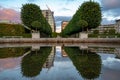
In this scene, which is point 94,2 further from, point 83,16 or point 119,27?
point 119,27

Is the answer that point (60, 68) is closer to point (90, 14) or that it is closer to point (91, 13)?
point (91, 13)

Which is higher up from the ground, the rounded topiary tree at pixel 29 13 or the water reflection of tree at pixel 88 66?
the rounded topiary tree at pixel 29 13

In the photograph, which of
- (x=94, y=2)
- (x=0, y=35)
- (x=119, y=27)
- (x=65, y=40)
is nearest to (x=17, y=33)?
(x=0, y=35)

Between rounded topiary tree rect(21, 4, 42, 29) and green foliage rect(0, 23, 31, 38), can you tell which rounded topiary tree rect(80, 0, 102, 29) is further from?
green foliage rect(0, 23, 31, 38)

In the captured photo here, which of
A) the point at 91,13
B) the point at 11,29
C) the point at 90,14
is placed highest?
the point at 91,13

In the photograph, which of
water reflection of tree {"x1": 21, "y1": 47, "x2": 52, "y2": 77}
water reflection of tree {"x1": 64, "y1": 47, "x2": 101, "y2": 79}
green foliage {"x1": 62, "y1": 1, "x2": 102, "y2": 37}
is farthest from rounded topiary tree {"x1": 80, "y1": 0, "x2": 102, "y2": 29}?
water reflection of tree {"x1": 21, "y1": 47, "x2": 52, "y2": 77}

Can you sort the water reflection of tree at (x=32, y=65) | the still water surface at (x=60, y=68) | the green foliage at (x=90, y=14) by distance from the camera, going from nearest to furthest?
the still water surface at (x=60, y=68) < the water reflection of tree at (x=32, y=65) < the green foliage at (x=90, y=14)

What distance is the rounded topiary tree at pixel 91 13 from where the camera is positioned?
53.7 metres

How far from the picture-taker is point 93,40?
49531 mm

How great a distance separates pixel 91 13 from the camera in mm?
53656

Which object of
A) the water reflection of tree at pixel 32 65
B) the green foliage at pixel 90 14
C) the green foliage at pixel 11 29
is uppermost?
the green foliage at pixel 90 14

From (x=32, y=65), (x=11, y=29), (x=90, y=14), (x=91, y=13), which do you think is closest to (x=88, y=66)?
(x=32, y=65)

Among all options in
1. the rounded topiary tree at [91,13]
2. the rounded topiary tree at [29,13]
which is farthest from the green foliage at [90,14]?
the rounded topiary tree at [29,13]

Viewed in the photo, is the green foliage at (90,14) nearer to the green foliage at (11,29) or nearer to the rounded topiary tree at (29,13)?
the rounded topiary tree at (29,13)
